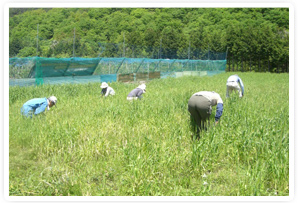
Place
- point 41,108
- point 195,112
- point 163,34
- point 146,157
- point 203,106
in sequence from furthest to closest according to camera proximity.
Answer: point 163,34
point 41,108
point 195,112
point 203,106
point 146,157

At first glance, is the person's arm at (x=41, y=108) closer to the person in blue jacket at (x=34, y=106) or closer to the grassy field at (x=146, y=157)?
the person in blue jacket at (x=34, y=106)

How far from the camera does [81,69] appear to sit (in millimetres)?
13844

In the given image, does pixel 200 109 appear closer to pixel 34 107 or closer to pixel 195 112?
pixel 195 112

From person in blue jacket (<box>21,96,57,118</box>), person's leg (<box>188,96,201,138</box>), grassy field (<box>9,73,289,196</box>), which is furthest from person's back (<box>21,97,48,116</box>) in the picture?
person's leg (<box>188,96,201,138</box>)

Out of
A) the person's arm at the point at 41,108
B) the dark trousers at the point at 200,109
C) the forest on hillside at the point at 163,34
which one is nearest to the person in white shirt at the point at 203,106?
the dark trousers at the point at 200,109

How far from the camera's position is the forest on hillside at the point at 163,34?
54.5ft

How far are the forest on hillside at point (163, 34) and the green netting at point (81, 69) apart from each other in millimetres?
1881

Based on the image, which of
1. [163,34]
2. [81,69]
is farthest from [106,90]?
[163,34]

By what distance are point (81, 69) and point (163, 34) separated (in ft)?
56.9

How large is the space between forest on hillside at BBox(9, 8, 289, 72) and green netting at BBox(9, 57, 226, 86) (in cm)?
188

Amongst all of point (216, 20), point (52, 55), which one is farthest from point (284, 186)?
point (216, 20)

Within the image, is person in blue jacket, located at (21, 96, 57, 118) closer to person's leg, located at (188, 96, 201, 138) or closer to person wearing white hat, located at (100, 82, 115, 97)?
person wearing white hat, located at (100, 82, 115, 97)

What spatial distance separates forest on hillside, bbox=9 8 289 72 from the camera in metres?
16.6

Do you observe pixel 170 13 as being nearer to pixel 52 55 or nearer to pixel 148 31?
pixel 148 31
